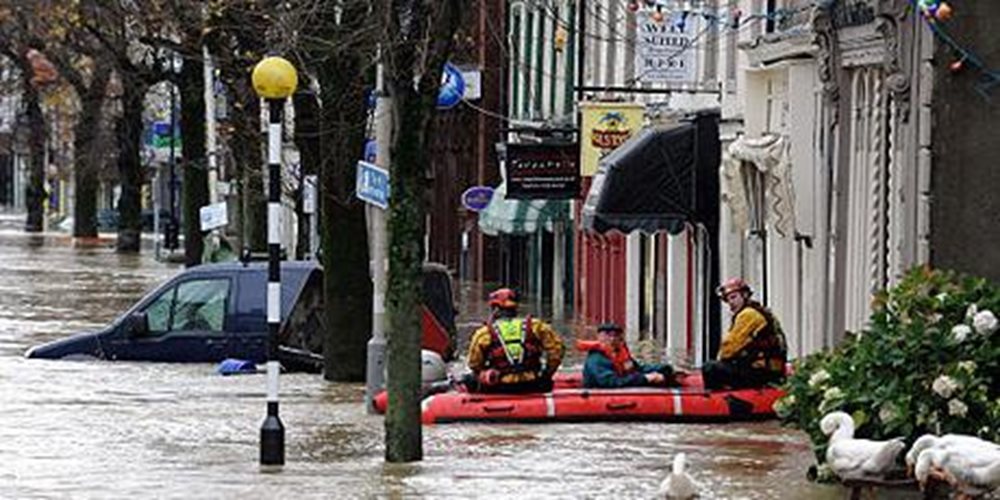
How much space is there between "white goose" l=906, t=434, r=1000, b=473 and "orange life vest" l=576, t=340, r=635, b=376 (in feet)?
28.5

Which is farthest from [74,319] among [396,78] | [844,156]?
[396,78]

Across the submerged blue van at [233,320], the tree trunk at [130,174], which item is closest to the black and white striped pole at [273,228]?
the submerged blue van at [233,320]

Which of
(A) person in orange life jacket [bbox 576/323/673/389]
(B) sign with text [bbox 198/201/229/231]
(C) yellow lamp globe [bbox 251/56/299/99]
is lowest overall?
(A) person in orange life jacket [bbox 576/323/673/389]

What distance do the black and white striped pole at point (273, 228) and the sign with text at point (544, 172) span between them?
2262 cm

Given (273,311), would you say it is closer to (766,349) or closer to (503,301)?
(503,301)

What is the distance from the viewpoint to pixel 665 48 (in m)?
35.8

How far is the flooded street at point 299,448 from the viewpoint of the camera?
→ 58.4 ft

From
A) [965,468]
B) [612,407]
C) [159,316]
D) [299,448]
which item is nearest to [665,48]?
[159,316]

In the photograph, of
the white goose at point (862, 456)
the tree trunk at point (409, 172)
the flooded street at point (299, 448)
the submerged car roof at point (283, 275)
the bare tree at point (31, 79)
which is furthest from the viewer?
the bare tree at point (31, 79)

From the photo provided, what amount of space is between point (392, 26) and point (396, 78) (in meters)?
0.61

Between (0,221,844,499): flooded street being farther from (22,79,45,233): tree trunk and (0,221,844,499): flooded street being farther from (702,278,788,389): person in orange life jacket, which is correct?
(22,79,45,233): tree trunk

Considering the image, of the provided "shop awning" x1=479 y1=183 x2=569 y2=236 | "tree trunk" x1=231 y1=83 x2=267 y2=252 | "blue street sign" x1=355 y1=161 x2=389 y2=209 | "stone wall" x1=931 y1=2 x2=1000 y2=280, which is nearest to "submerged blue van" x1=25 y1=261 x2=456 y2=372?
"blue street sign" x1=355 y1=161 x2=389 y2=209

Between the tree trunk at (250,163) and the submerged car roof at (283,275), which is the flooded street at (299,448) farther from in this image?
the tree trunk at (250,163)

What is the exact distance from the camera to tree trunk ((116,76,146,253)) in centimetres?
7519
